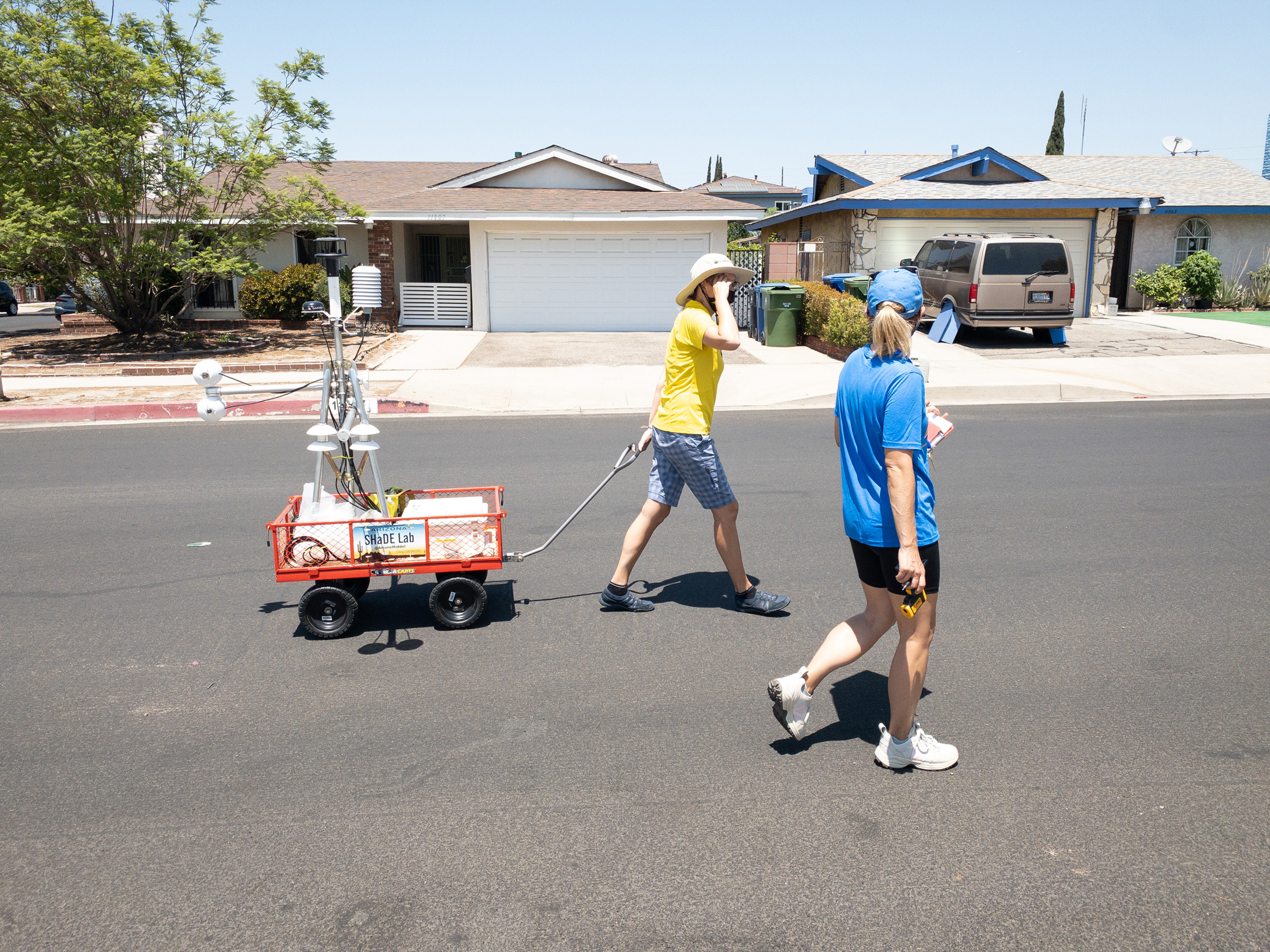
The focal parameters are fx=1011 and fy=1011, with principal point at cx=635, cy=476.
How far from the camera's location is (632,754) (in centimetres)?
393

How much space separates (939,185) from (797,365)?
9377 millimetres

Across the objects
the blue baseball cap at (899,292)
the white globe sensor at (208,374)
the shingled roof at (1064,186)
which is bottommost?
the white globe sensor at (208,374)

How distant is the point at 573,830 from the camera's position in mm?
3410

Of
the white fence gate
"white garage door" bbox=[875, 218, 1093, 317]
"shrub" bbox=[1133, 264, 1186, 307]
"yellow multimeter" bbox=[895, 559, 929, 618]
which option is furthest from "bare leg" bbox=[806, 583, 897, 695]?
"shrub" bbox=[1133, 264, 1186, 307]

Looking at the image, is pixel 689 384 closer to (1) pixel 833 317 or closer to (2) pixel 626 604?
(2) pixel 626 604

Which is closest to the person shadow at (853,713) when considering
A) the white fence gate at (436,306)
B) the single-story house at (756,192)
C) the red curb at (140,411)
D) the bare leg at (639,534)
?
the bare leg at (639,534)

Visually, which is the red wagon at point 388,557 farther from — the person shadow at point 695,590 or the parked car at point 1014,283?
the parked car at point 1014,283

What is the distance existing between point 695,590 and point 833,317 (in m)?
12.3

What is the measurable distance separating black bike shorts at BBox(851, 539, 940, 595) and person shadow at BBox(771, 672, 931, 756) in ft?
2.12

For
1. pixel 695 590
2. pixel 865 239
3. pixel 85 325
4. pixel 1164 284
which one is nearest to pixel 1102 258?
pixel 1164 284

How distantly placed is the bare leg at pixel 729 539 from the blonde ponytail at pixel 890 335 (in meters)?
1.88

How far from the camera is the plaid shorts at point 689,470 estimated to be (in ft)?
17.2

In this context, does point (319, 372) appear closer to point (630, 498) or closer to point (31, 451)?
point (31, 451)

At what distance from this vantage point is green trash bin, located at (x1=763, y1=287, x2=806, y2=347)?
19.2 meters
